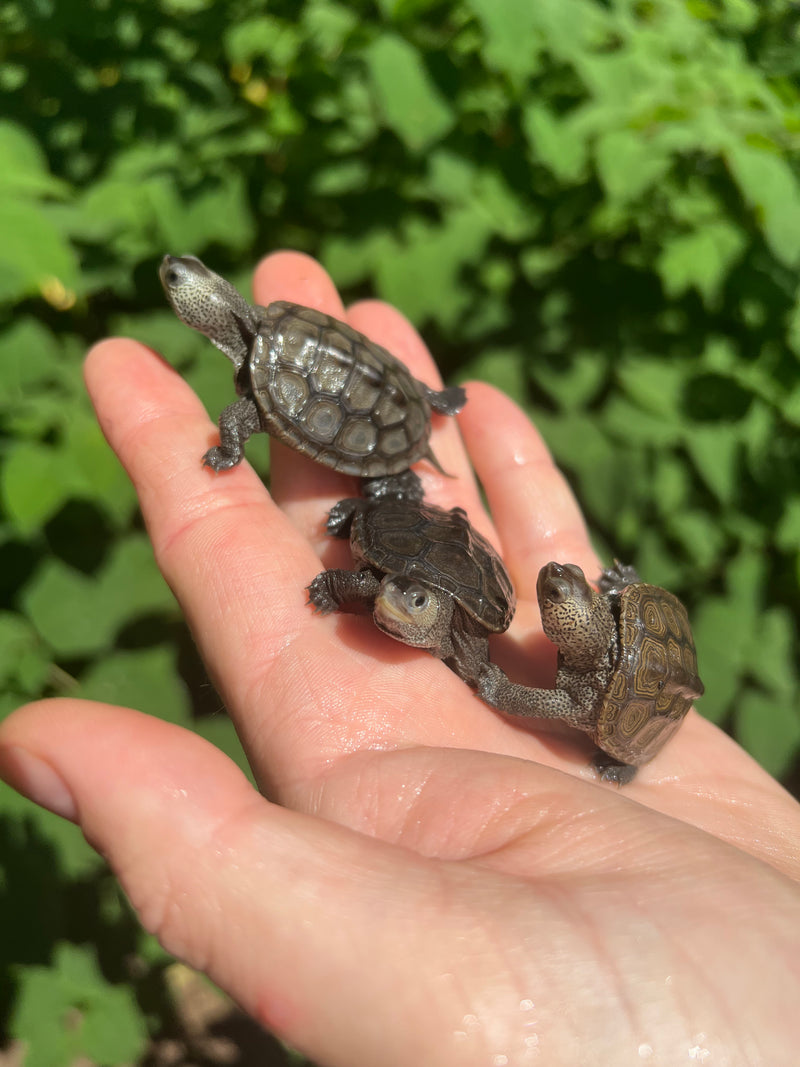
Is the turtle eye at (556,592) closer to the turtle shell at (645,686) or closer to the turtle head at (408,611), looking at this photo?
the turtle shell at (645,686)

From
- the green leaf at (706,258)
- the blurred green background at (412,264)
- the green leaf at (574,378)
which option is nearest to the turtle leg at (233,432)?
the blurred green background at (412,264)

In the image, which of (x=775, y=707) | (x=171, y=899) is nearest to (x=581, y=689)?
(x=775, y=707)

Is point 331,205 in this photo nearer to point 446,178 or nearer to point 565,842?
point 446,178

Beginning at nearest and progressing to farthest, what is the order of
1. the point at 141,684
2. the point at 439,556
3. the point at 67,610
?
the point at 439,556, the point at 67,610, the point at 141,684

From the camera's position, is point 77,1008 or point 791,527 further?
point 791,527

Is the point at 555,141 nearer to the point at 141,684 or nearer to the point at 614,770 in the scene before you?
the point at 614,770

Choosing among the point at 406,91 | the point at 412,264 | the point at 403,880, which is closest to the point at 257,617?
the point at 403,880

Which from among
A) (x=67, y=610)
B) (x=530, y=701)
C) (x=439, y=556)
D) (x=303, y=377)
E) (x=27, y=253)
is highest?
(x=27, y=253)
